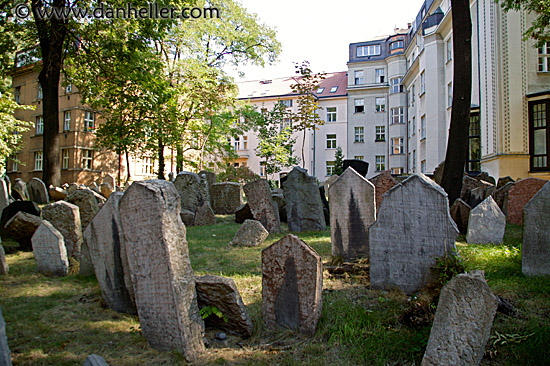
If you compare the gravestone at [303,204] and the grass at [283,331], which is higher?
the gravestone at [303,204]

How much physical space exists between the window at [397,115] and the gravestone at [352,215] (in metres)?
35.6

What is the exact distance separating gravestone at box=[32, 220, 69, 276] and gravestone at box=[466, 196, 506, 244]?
679cm

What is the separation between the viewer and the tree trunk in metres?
8.01

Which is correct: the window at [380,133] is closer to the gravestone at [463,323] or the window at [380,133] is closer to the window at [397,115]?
the window at [397,115]

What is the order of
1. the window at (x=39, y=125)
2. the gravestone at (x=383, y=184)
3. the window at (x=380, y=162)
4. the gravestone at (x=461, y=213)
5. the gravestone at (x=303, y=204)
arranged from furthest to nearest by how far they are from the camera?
the window at (x=380, y=162), the window at (x=39, y=125), the gravestone at (x=303, y=204), the gravestone at (x=461, y=213), the gravestone at (x=383, y=184)

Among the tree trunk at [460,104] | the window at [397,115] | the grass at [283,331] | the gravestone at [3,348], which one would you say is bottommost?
the grass at [283,331]

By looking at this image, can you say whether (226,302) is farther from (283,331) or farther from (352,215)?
(352,215)

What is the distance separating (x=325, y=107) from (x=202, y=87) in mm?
26080

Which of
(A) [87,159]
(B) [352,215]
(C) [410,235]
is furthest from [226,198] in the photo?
(A) [87,159]

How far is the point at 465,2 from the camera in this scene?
8.05m

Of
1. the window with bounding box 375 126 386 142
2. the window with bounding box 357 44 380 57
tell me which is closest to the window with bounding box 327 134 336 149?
the window with bounding box 375 126 386 142

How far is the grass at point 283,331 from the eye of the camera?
302cm

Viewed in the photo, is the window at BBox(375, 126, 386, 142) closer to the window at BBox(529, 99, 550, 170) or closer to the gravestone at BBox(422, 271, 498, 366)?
the window at BBox(529, 99, 550, 170)

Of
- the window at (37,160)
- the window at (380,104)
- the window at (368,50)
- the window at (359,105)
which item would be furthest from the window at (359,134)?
the window at (37,160)
